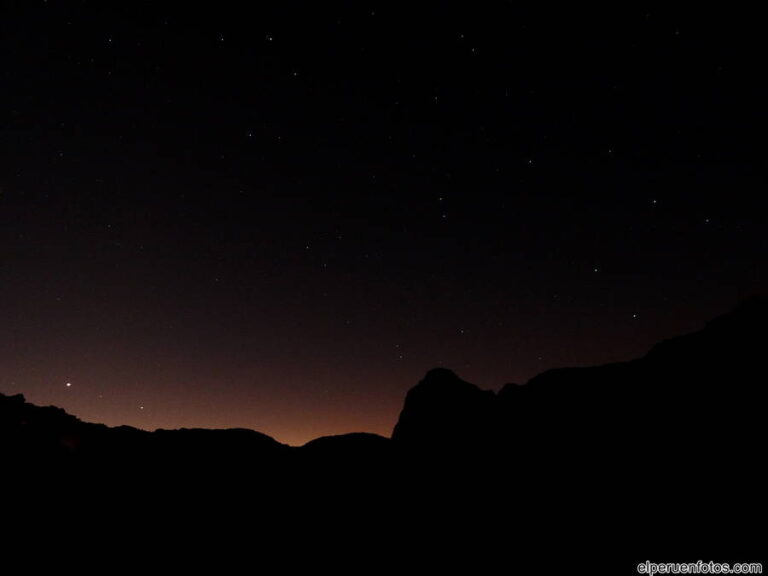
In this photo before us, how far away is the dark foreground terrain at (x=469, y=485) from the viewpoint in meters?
13.4

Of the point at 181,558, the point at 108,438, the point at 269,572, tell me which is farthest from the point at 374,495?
the point at 108,438

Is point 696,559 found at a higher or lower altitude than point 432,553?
higher

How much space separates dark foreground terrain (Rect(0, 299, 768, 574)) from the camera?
1335cm

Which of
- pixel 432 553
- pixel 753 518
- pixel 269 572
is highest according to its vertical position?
pixel 753 518

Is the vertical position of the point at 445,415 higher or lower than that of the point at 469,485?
higher

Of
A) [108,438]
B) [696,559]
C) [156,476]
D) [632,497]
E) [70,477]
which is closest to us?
[696,559]

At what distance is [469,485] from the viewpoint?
65.2 feet

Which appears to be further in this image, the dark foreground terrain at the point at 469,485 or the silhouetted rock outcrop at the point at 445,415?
the silhouetted rock outcrop at the point at 445,415

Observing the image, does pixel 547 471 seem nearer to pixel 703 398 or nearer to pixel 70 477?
pixel 703 398

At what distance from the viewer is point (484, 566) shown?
52.2ft

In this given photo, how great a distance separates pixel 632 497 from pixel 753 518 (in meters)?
3.15

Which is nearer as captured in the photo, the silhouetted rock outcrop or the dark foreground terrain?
the dark foreground terrain

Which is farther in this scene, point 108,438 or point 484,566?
point 108,438

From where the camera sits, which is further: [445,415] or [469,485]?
[445,415]
